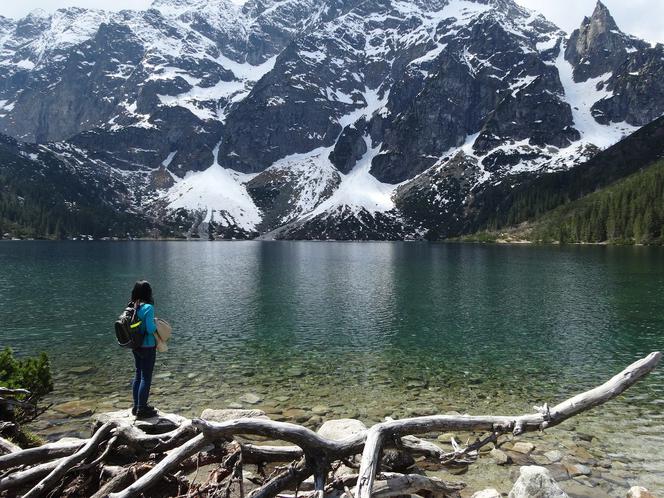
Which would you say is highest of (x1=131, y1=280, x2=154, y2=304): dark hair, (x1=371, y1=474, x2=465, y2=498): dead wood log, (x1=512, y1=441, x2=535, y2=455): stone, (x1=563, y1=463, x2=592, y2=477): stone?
(x1=131, y1=280, x2=154, y2=304): dark hair

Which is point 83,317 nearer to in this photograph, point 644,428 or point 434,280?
point 644,428

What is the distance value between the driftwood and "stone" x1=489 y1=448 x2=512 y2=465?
6.51 metres

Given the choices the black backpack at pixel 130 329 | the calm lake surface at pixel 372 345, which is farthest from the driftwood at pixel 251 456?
the calm lake surface at pixel 372 345

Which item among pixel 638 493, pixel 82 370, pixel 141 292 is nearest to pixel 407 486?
pixel 638 493

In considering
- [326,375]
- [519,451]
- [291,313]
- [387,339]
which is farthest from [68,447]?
[291,313]

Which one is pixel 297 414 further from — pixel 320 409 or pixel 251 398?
pixel 251 398

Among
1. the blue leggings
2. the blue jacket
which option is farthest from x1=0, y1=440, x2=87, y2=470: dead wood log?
the blue jacket

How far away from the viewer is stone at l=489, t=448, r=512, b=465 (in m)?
16.1

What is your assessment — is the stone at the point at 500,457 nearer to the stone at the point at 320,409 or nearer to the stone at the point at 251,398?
the stone at the point at 320,409

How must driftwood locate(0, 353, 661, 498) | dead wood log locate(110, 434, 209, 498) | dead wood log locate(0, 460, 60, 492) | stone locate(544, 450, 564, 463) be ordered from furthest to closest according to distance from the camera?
1. stone locate(544, 450, 564, 463)
2. dead wood log locate(0, 460, 60, 492)
3. driftwood locate(0, 353, 661, 498)
4. dead wood log locate(110, 434, 209, 498)

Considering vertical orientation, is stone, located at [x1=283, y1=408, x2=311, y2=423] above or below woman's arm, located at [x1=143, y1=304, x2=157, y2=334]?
below

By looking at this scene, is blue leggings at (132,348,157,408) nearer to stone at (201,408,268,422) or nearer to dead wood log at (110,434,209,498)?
stone at (201,408,268,422)

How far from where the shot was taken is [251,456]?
9.45m

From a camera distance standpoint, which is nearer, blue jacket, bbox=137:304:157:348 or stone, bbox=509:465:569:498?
stone, bbox=509:465:569:498
